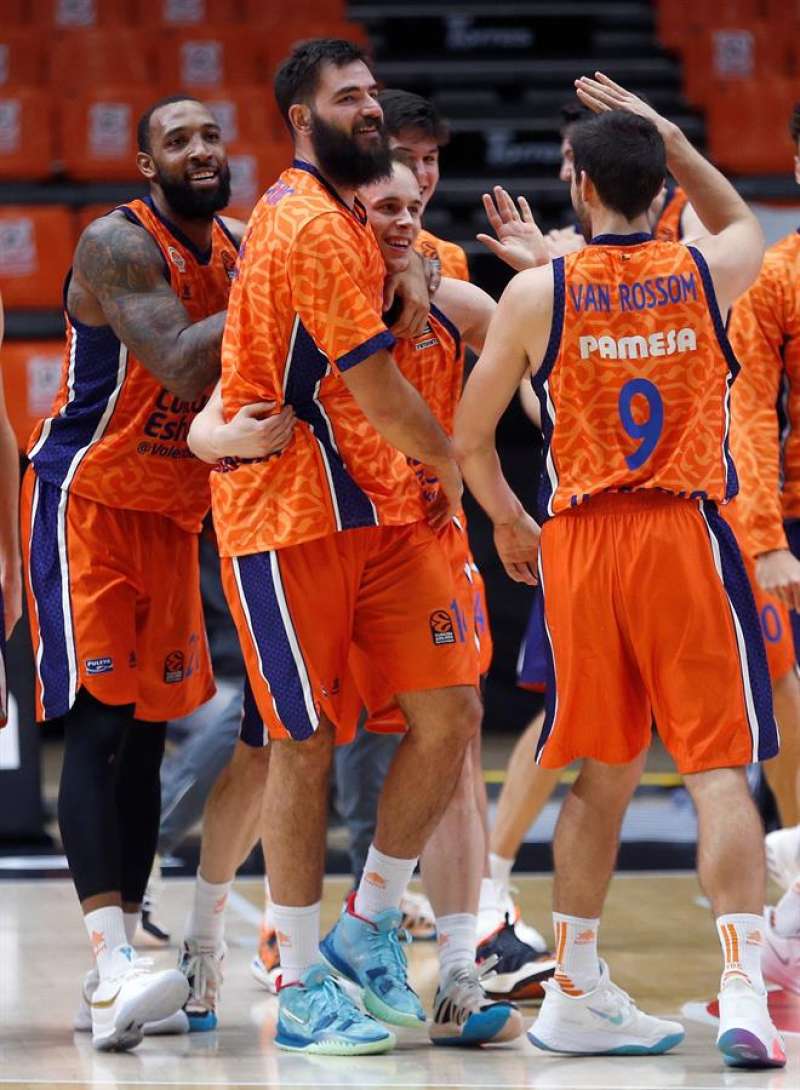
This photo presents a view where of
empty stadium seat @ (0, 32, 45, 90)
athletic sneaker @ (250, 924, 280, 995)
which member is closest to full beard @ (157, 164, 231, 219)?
athletic sneaker @ (250, 924, 280, 995)

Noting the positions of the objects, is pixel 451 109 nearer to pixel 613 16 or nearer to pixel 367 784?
pixel 613 16

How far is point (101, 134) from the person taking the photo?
1046 cm

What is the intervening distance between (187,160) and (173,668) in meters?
1.20

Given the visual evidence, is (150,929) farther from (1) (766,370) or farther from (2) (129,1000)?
(1) (766,370)

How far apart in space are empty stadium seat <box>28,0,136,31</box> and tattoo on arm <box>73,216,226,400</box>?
303 inches

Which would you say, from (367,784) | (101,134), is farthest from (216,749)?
(101,134)

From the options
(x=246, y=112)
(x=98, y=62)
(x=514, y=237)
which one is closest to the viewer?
(x=514, y=237)

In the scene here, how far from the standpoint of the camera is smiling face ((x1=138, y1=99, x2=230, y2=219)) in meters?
4.50

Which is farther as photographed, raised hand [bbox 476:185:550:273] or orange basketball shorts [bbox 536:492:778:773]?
raised hand [bbox 476:185:550:273]

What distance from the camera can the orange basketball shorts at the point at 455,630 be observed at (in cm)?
434

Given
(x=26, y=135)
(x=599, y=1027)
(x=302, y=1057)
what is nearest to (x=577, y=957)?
(x=599, y=1027)

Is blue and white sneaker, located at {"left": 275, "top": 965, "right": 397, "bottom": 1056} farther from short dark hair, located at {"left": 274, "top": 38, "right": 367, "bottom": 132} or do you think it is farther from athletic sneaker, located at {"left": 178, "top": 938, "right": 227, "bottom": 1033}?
short dark hair, located at {"left": 274, "top": 38, "right": 367, "bottom": 132}

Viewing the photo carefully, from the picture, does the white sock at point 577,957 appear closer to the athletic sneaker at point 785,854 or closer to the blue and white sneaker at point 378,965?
the blue and white sneaker at point 378,965

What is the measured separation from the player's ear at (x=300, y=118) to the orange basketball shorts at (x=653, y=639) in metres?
1.01
